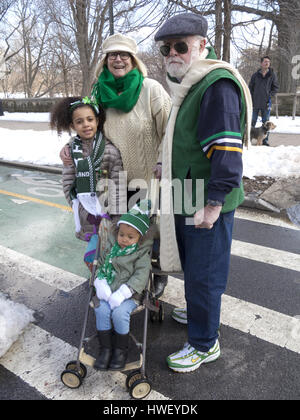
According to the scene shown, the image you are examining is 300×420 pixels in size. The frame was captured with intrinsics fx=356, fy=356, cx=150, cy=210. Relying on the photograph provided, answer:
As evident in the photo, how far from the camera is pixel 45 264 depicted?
12.9 ft

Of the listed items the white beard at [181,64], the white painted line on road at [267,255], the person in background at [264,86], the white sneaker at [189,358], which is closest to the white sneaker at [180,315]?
the white sneaker at [189,358]

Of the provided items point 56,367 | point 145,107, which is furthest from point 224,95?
point 56,367

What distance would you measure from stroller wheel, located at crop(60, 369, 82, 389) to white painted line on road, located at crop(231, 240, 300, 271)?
2.46 meters

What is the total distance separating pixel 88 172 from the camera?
2.63 meters

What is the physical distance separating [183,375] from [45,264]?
2.11 m

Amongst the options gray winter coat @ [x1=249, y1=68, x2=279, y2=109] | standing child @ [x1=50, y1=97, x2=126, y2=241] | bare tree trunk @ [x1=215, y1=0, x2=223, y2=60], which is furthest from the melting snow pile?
gray winter coat @ [x1=249, y1=68, x2=279, y2=109]

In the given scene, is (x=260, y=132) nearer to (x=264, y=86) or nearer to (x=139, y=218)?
(x=264, y=86)

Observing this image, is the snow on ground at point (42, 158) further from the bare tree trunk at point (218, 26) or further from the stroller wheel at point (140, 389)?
the bare tree trunk at point (218, 26)

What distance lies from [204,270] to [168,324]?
3.03ft

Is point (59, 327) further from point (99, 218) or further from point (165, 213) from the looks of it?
point (165, 213)

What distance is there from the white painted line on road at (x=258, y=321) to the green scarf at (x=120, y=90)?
5.78ft

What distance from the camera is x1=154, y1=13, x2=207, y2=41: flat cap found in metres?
1.91

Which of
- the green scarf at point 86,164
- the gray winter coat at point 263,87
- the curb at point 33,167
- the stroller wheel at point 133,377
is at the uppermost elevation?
the gray winter coat at point 263,87

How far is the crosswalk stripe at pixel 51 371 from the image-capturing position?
7.36 ft
